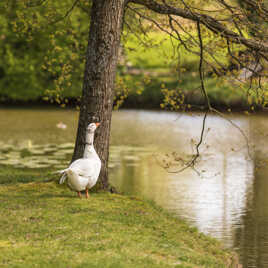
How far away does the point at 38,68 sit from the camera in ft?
102

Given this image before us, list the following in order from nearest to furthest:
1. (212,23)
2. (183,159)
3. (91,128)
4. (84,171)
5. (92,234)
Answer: (92,234) → (84,171) → (91,128) → (212,23) → (183,159)

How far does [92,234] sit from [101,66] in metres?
3.38

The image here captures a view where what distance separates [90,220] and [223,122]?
1721 centimetres

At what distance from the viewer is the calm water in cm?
1025

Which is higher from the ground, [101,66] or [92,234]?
[101,66]

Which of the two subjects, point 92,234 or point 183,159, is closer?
point 92,234

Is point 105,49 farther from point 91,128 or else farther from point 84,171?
point 84,171

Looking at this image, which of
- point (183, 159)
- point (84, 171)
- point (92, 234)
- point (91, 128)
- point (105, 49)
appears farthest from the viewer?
point (183, 159)

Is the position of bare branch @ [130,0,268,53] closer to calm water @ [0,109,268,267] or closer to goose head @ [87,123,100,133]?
calm water @ [0,109,268,267]

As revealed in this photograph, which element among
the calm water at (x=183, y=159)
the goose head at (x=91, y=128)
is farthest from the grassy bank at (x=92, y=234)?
the goose head at (x=91, y=128)

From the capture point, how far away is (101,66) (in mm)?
9781

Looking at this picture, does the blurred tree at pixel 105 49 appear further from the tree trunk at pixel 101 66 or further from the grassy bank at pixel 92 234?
the grassy bank at pixel 92 234

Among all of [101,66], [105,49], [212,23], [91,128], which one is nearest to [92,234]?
[91,128]

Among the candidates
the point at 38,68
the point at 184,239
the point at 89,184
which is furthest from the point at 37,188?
the point at 38,68
